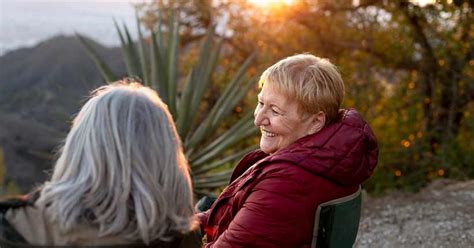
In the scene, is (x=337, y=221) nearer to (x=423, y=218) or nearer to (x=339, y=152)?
(x=339, y=152)

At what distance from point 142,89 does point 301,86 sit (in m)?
0.93

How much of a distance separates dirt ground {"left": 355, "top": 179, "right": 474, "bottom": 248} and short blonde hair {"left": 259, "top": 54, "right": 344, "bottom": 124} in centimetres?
252

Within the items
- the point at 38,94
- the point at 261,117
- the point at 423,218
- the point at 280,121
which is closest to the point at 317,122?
the point at 280,121

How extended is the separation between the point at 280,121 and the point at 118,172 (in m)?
1.17

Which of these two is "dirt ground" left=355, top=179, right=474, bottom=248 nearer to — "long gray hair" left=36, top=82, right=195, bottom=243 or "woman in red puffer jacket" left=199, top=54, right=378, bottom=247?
"woman in red puffer jacket" left=199, top=54, right=378, bottom=247

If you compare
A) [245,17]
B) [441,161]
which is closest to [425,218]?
[441,161]

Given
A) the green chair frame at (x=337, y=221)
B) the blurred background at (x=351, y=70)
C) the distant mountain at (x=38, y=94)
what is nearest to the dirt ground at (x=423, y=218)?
the blurred background at (x=351, y=70)

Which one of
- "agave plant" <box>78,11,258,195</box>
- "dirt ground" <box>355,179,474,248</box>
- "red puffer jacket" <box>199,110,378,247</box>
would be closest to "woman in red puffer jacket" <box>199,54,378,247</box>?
"red puffer jacket" <box>199,110,378,247</box>

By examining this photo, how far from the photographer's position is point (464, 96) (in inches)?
295

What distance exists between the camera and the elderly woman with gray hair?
82.0 inches

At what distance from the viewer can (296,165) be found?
9.20 feet

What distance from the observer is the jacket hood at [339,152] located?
2807 millimetres

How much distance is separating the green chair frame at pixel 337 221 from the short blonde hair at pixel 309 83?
0.38m

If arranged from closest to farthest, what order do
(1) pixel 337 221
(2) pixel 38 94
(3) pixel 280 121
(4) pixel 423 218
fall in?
(1) pixel 337 221 → (3) pixel 280 121 → (4) pixel 423 218 → (2) pixel 38 94
